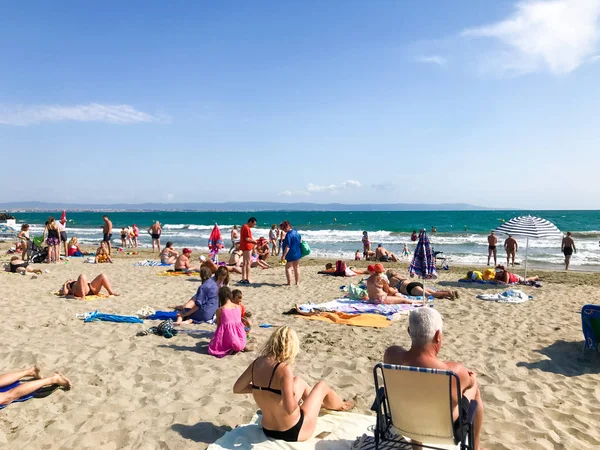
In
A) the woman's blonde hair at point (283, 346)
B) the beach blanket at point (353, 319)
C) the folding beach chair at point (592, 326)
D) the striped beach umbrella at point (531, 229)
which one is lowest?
the beach blanket at point (353, 319)

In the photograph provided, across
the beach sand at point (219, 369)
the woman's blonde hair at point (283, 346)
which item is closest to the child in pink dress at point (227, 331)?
the beach sand at point (219, 369)

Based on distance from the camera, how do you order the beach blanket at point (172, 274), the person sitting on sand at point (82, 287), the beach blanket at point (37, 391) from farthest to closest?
the beach blanket at point (172, 274), the person sitting on sand at point (82, 287), the beach blanket at point (37, 391)

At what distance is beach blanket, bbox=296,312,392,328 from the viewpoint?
6.92 meters

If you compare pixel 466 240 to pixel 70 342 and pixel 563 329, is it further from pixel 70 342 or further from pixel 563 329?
pixel 70 342

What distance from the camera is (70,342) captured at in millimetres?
5562

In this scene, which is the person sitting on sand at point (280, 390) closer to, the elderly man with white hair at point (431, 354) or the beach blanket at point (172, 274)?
the elderly man with white hair at point (431, 354)

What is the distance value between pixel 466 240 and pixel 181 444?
32.6 meters

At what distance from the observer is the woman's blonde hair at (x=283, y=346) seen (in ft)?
9.89

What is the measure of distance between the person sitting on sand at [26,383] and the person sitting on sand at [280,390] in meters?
1.99

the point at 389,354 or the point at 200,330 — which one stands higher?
the point at 389,354

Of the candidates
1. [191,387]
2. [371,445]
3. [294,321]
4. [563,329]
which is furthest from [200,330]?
[563,329]

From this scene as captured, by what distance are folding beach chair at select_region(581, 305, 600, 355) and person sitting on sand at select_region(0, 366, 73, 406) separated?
5.70 meters

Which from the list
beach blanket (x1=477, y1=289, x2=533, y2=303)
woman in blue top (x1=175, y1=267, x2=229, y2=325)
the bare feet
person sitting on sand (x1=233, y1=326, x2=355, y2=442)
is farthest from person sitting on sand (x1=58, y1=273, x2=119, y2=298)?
beach blanket (x1=477, y1=289, x2=533, y2=303)

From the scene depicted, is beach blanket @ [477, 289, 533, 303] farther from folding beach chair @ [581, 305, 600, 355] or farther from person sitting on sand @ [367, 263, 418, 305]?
folding beach chair @ [581, 305, 600, 355]
